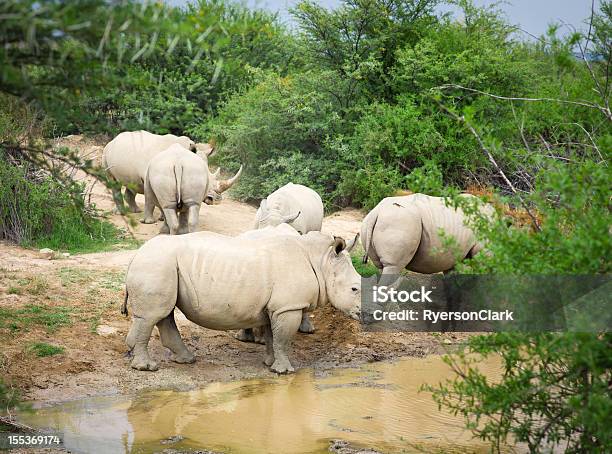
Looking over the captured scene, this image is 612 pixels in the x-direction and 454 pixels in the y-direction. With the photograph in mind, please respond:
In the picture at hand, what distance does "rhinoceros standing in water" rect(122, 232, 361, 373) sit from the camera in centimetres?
862

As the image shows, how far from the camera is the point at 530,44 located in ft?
93.0

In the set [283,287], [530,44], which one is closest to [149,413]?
[283,287]

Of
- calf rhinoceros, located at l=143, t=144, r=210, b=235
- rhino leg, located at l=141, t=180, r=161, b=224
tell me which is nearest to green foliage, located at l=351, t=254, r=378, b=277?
calf rhinoceros, located at l=143, t=144, r=210, b=235

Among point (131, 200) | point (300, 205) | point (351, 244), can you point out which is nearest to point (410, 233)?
point (351, 244)

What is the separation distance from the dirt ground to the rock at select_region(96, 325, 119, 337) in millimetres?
11

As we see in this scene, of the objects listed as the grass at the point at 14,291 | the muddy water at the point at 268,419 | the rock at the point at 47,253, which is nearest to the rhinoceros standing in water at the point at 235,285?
the muddy water at the point at 268,419

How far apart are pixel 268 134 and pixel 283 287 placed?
10.4m

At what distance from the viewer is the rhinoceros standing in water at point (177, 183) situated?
13875 mm

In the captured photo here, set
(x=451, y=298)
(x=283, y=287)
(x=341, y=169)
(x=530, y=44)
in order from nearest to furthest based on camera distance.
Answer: (x=283, y=287) → (x=451, y=298) → (x=341, y=169) → (x=530, y=44)

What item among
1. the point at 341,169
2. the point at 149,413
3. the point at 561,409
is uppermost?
the point at 341,169

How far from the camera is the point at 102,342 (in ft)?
30.7

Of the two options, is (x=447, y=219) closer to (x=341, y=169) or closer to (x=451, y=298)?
(x=451, y=298)

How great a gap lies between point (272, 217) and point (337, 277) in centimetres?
225

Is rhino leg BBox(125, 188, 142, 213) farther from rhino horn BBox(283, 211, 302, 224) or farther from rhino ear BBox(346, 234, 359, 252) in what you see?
rhino ear BBox(346, 234, 359, 252)
